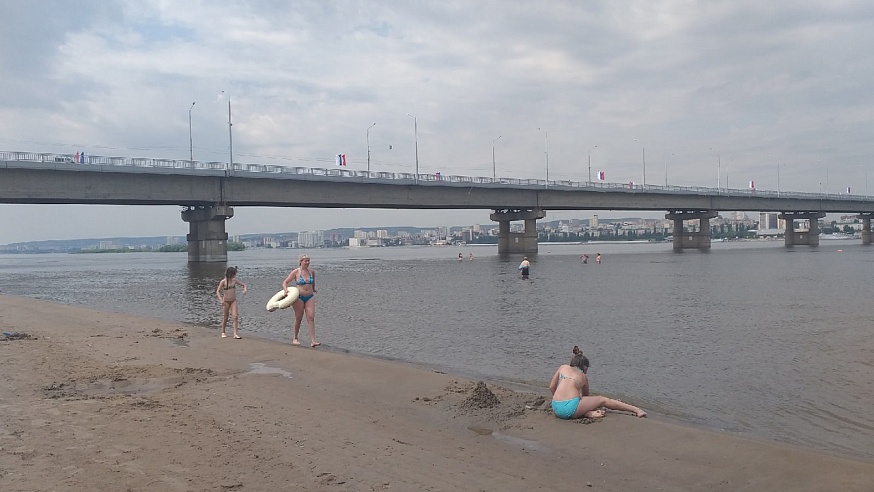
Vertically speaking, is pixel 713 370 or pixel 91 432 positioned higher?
pixel 91 432

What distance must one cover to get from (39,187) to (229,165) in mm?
18614

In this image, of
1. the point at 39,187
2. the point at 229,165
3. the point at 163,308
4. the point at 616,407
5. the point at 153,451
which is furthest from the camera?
the point at 229,165

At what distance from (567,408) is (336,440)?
3280 millimetres

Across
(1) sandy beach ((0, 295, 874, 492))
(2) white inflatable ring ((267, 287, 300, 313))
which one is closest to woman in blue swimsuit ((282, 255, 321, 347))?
(2) white inflatable ring ((267, 287, 300, 313))

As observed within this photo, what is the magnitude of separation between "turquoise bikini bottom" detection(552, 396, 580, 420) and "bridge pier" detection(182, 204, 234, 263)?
68972mm

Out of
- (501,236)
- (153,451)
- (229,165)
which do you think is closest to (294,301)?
(153,451)

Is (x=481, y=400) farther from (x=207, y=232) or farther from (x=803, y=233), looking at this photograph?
(x=803, y=233)

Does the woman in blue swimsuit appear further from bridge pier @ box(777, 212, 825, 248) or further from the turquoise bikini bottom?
bridge pier @ box(777, 212, 825, 248)

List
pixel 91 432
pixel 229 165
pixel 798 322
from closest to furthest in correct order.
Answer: pixel 91 432, pixel 798 322, pixel 229 165

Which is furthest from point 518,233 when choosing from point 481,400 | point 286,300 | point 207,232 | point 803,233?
point 481,400

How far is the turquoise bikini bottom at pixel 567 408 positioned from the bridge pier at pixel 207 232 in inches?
2715

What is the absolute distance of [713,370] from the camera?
13547 millimetres

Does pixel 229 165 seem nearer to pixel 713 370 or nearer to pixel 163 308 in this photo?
pixel 163 308

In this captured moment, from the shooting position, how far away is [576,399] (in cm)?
881
